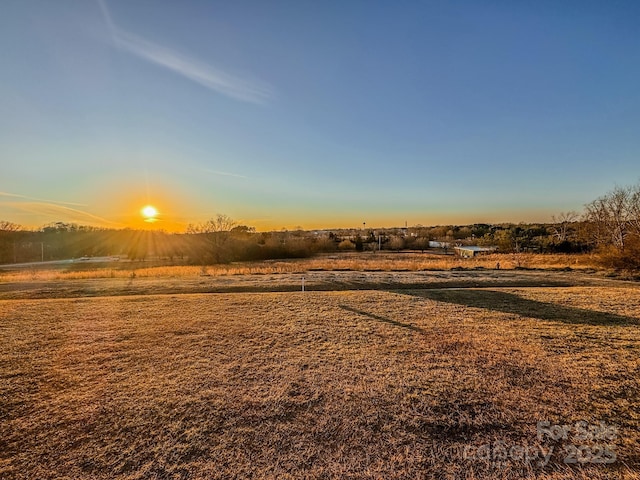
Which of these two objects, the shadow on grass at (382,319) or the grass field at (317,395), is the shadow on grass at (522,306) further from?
the shadow on grass at (382,319)

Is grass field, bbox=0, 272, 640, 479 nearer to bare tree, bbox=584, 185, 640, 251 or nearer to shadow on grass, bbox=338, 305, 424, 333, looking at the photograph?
shadow on grass, bbox=338, 305, 424, 333

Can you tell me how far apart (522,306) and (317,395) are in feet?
24.2

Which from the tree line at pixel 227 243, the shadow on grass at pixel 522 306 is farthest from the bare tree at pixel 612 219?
the shadow on grass at pixel 522 306

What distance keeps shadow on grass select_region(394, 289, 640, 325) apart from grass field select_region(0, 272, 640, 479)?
0.12 meters

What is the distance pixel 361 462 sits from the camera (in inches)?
104

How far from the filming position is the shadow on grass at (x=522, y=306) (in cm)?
724

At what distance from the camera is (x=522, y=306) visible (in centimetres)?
866

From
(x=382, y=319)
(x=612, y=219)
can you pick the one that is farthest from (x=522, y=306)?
(x=612, y=219)

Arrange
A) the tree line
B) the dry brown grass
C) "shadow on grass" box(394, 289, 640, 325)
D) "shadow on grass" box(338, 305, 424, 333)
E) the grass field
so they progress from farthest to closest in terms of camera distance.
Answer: the tree line → the dry brown grass → "shadow on grass" box(394, 289, 640, 325) → "shadow on grass" box(338, 305, 424, 333) → the grass field

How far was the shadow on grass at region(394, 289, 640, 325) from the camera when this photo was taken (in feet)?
23.7

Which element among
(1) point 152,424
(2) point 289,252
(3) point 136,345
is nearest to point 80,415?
(1) point 152,424

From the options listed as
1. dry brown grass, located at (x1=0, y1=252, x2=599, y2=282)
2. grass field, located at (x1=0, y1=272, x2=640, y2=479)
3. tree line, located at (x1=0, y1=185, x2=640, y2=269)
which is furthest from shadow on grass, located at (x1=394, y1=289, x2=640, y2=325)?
tree line, located at (x1=0, y1=185, x2=640, y2=269)

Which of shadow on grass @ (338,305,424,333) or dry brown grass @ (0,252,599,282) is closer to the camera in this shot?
shadow on grass @ (338,305,424,333)

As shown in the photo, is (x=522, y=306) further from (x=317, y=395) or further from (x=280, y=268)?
(x=280, y=268)
